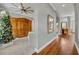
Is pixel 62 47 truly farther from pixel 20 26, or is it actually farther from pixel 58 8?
pixel 20 26

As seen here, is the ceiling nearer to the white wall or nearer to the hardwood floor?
the white wall

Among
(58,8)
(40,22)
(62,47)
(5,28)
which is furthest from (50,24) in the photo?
(5,28)

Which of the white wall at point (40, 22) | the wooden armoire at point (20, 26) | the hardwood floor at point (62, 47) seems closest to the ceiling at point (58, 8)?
the white wall at point (40, 22)

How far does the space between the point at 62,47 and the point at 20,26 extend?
92cm

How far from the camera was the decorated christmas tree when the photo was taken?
201cm

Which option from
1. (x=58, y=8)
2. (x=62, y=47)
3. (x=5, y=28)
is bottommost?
(x=62, y=47)

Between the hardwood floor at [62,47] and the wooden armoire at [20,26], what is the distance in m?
0.54

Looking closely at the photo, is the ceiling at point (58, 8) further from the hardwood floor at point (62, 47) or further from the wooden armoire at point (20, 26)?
the hardwood floor at point (62, 47)

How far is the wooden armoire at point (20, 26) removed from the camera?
2.02m

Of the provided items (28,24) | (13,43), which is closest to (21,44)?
(13,43)

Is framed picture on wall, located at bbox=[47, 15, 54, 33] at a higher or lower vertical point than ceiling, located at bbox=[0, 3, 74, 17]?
lower

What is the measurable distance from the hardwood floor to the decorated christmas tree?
2.31 ft

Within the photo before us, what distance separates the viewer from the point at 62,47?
2.11 m

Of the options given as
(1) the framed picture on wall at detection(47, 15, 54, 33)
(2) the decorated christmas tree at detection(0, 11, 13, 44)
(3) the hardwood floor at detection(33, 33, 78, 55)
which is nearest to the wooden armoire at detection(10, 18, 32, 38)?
(2) the decorated christmas tree at detection(0, 11, 13, 44)
